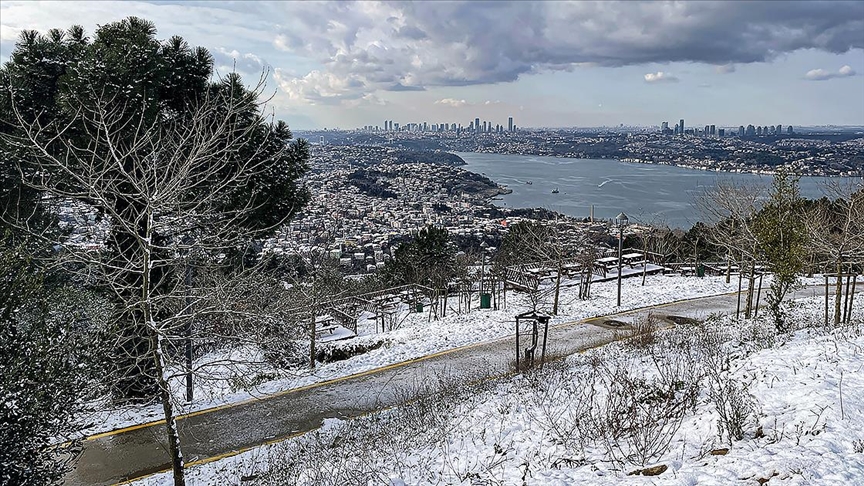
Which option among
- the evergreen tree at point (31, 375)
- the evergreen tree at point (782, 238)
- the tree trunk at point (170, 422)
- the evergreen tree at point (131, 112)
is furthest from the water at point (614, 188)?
the evergreen tree at point (31, 375)

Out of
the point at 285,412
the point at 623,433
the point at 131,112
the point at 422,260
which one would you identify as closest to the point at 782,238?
the point at 623,433

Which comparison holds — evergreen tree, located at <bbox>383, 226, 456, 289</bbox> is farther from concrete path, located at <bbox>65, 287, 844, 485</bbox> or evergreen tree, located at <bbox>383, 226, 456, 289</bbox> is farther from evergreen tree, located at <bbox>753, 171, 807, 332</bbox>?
evergreen tree, located at <bbox>753, 171, 807, 332</bbox>

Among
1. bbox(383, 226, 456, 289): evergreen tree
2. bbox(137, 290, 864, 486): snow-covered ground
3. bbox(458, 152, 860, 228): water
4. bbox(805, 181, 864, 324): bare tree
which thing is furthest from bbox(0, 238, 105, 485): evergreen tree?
bbox(458, 152, 860, 228): water

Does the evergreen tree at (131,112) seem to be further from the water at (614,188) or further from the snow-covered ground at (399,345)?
the water at (614,188)

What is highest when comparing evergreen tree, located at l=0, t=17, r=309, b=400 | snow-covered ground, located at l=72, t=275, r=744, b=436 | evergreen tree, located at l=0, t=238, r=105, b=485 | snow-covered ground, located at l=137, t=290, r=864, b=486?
evergreen tree, located at l=0, t=17, r=309, b=400

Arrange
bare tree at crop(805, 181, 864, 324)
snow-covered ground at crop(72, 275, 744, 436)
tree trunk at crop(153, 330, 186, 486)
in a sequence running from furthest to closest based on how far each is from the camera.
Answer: bare tree at crop(805, 181, 864, 324)
snow-covered ground at crop(72, 275, 744, 436)
tree trunk at crop(153, 330, 186, 486)

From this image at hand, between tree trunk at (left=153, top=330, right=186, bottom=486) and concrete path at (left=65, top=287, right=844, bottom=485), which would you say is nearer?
tree trunk at (left=153, top=330, right=186, bottom=486)
